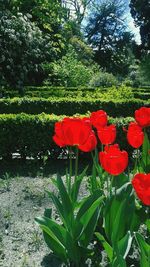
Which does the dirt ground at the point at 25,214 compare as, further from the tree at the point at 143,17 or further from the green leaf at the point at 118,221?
the tree at the point at 143,17

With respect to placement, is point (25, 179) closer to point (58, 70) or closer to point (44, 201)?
point (44, 201)

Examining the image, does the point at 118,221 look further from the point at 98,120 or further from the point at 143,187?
the point at 98,120

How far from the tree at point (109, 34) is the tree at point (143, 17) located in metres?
5.16

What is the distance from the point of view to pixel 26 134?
7.39 m

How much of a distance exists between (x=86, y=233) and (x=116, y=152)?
1.94ft

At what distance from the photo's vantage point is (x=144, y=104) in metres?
10.9

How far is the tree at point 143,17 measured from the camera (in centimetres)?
4806

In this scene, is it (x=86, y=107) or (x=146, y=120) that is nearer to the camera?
(x=146, y=120)

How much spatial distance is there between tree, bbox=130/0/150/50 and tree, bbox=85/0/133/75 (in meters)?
5.16

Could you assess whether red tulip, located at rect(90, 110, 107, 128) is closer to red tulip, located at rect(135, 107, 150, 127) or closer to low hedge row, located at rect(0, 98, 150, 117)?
red tulip, located at rect(135, 107, 150, 127)

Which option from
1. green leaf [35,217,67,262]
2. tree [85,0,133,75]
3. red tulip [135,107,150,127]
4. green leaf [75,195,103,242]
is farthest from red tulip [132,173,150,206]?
tree [85,0,133,75]

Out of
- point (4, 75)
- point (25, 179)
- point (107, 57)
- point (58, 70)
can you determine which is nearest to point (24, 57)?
point (4, 75)

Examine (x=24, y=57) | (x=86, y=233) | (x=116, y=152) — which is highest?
(x=24, y=57)

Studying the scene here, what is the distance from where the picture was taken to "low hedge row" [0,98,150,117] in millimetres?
10695
